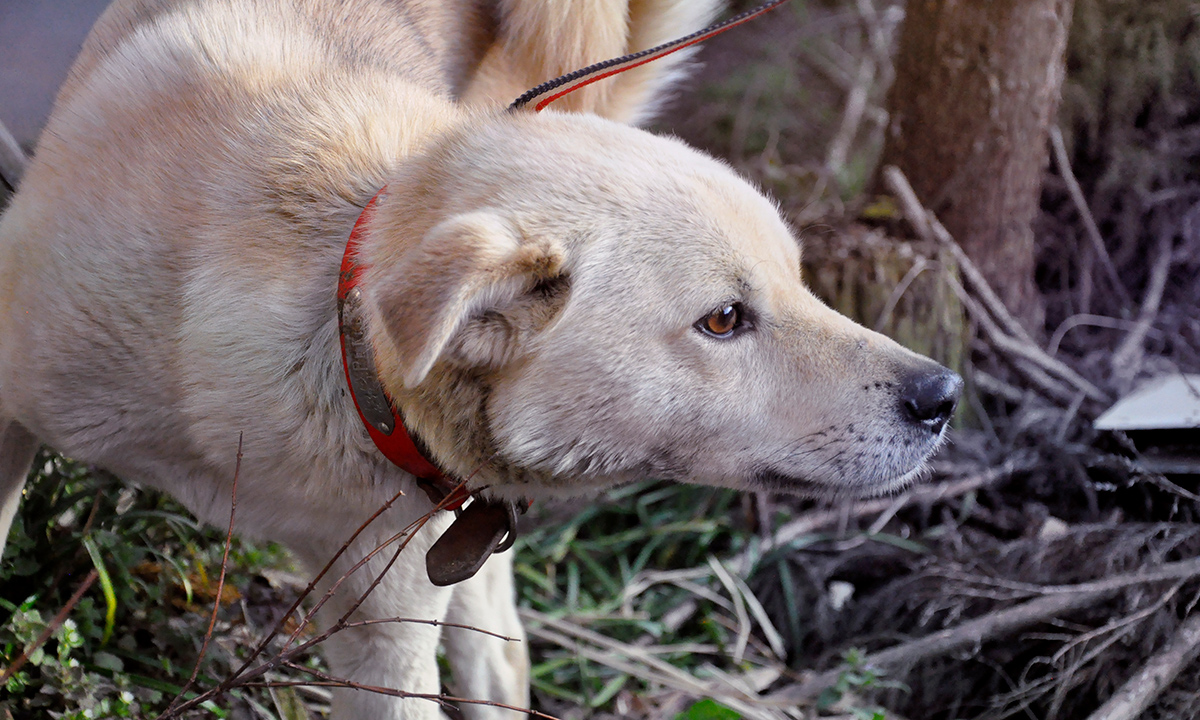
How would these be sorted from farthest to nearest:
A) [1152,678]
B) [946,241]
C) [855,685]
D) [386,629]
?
[946,241]
[855,685]
[1152,678]
[386,629]

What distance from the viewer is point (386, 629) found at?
79.5 inches

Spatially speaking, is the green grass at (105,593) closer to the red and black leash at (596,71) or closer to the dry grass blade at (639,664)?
the dry grass blade at (639,664)

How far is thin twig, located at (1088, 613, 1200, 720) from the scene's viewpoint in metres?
2.12

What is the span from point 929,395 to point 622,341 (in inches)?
24.6

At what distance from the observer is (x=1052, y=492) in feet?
10.2

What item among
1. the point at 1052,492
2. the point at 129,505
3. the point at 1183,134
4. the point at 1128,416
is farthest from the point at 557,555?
the point at 1183,134

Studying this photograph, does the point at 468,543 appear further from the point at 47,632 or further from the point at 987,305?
the point at 987,305

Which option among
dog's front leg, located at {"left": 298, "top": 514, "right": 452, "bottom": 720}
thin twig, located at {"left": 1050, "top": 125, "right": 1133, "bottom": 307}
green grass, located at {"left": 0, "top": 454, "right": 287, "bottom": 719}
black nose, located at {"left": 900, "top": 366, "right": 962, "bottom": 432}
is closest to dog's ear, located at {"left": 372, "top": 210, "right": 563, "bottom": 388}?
dog's front leg, located at {"left": 298, "top": 514, "right": 452, "bottom": 720}

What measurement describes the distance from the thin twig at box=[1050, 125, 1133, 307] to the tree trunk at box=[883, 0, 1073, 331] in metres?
0.10

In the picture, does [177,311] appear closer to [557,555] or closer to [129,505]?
[129,505]

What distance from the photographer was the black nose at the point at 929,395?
1804 millimetres

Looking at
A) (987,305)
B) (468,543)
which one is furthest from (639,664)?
(987,305)

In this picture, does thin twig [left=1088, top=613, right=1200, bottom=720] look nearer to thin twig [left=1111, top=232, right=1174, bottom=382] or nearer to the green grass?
thin twig [left=1111, top=232, right=1174, bottom=382]

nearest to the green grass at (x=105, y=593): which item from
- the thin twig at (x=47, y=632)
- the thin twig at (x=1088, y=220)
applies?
the thin twig at (x=47, y=632)
